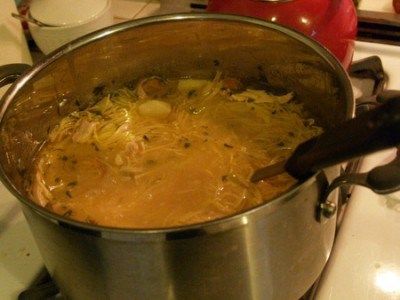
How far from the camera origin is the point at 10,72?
31.0 inches

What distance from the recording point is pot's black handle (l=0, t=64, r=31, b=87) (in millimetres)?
780

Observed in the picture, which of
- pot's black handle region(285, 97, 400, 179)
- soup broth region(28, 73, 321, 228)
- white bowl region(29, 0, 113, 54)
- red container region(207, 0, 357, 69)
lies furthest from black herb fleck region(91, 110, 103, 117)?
pot's black handle region(285, 97, 400, 179)

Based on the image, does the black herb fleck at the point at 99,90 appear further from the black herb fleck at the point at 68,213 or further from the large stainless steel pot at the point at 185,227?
the black herb fleck at the point at 68,213

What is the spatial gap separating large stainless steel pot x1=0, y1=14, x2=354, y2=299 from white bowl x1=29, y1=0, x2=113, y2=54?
0.54ft

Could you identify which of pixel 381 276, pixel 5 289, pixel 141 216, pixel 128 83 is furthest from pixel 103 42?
pixel 381 276

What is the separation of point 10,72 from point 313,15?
0.55m

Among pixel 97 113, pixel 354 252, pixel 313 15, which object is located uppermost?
pixel 313 15

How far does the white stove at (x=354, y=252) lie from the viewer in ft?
2.39

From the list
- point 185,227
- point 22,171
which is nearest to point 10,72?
point 22,171

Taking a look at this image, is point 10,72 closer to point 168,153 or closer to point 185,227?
point 168,153

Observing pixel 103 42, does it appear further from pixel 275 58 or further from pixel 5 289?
pixel 5 289

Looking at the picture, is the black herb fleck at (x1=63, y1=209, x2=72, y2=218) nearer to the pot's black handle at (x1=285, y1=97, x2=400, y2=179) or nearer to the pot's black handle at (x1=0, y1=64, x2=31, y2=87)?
the pot's black handle at (x1=0, y1=64, x2=31, y2=87)

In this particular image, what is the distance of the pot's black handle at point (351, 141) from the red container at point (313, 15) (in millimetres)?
440

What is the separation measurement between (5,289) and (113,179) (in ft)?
0.79
